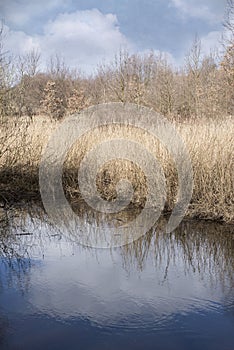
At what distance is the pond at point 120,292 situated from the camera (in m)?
2.61

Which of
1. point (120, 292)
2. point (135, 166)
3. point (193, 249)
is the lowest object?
point (120, 292)

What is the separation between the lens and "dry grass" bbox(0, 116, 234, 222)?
5426 mm

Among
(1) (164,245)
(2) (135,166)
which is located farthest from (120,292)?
(2) (135,166)

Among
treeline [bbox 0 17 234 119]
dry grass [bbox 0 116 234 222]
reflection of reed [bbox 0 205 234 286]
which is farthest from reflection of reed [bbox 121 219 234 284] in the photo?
treeline [bbox 0 17 234 119]

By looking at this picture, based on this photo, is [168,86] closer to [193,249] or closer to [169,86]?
[169,86]

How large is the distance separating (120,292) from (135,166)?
130 inches

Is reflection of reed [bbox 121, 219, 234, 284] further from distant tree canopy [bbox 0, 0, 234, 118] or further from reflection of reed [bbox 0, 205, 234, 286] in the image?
distant tree canopy [bbox 0, 0, 234, 118]

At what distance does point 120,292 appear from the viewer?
328 cm

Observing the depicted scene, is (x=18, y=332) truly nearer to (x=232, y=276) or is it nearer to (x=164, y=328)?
(x=164, y=328)

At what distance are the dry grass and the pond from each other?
57 centimetres

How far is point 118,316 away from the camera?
2865 mm

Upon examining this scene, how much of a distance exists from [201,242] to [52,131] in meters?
4.07

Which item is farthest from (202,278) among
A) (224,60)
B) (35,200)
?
(224,60)

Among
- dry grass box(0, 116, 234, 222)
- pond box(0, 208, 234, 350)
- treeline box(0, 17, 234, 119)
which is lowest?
pond box(0, 208, 234, 350)
